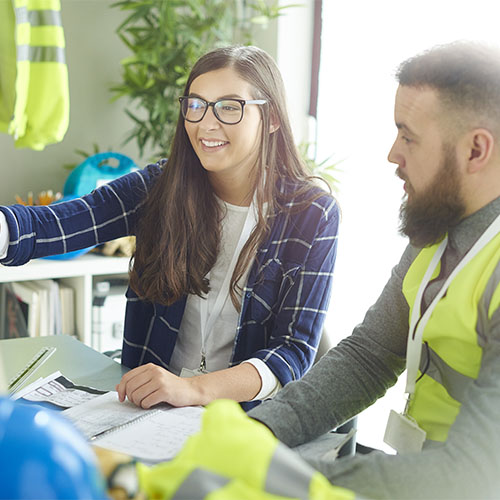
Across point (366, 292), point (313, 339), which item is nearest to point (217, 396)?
point (313, 339)

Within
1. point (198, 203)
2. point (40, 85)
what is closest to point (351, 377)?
point (198, 203)

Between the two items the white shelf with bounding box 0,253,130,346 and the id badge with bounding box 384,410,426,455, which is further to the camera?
the white shelf with bounding box 0,253,130,346

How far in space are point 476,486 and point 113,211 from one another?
114 cm

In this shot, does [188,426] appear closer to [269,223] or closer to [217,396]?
[217,396]

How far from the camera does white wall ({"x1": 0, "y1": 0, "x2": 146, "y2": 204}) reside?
3.19 metres

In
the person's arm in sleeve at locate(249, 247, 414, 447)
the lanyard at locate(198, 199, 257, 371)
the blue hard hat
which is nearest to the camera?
the blue hard hat

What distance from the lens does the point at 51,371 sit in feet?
4.65

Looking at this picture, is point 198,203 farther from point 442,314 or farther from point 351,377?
point 442,314

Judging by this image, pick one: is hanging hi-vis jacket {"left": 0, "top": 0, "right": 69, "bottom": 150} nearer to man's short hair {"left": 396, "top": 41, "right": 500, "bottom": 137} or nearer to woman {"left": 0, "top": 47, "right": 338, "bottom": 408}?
woman {"left": 0, "top": 47, "right": 338, "bottom": 408}

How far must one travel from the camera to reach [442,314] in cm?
99

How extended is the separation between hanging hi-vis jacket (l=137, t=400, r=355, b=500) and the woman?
0.84 m

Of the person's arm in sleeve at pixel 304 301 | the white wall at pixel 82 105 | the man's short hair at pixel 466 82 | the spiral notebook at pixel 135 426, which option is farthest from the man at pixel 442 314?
the white wall at pixel 82 105

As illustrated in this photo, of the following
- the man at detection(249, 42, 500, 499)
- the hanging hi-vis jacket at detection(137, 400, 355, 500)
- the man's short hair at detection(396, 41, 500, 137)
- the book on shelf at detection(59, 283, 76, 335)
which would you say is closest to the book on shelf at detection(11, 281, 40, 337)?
the book on shelf at detection(59, 283, 76, 335)

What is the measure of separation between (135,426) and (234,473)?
20.3 inches
